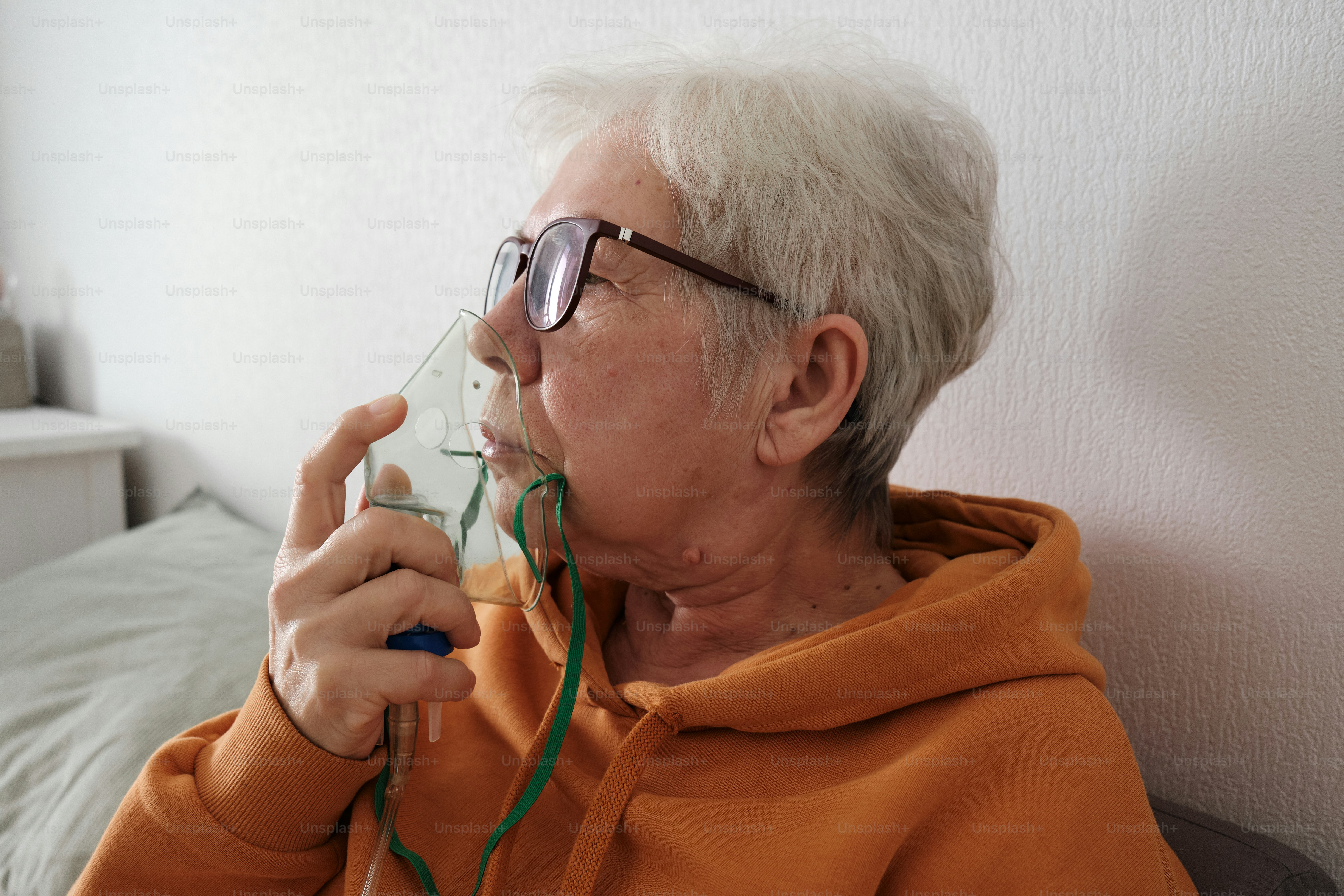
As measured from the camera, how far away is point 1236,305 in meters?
0.90

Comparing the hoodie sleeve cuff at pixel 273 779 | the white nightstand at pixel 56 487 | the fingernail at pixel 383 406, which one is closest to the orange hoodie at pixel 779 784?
the hoodie sleeve cuff at pixel 273 779

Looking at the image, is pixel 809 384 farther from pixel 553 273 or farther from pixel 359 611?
pixel 359 611

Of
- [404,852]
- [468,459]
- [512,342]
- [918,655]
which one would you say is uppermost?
[512,342]

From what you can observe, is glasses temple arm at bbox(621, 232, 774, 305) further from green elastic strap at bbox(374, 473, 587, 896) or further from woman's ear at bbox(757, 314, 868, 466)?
green elastic strap at bbox(374, 473, 587, 896)

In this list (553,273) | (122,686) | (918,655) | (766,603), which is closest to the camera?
(918,655)

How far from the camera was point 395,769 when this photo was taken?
2.63 feet

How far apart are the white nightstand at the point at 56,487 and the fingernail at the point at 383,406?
1.85m

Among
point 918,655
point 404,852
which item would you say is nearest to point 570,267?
point 918,655

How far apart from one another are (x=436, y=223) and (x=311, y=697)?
3.71ft

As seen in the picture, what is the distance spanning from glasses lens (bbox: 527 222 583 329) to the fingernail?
15cm

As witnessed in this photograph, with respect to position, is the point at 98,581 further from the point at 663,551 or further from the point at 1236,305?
the point at 1236,305

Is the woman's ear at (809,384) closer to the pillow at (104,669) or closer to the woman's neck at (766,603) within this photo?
the woman's neck at (766,603)

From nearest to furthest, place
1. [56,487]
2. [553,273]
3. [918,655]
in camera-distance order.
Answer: [918,655], [553,273], [56,487]

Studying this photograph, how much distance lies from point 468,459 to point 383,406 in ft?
0.29
